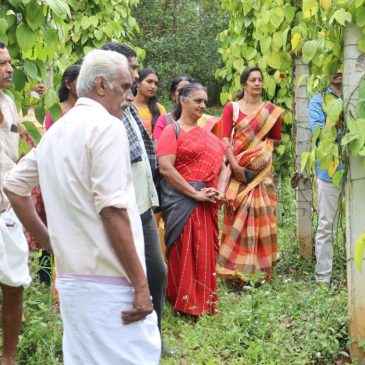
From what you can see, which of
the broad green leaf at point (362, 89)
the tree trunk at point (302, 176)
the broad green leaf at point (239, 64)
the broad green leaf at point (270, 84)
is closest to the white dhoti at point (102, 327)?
the broad green leaf at point (362, 89)

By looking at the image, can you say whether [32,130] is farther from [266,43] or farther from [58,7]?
[266,43]

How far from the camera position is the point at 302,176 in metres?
5.94

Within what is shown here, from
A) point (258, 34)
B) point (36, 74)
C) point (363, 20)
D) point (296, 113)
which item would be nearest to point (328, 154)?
point (363, 20)

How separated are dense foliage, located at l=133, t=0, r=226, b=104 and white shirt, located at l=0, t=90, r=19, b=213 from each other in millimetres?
10494

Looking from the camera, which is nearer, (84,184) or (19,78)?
(84,184)

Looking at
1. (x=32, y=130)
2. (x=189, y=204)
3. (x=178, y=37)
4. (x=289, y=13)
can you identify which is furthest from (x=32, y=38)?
(x=178, y=37)

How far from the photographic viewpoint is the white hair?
244cm

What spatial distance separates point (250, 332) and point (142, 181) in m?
1.19

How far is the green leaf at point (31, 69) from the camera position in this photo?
364 cm

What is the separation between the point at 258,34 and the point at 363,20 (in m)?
2.76

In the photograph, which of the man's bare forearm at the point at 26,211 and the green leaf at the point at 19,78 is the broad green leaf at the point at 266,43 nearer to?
the green leaf at the point at 19,78

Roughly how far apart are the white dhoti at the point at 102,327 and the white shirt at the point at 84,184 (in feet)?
0.19

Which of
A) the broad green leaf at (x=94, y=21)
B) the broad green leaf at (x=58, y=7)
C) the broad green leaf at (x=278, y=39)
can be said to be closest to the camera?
the broad green leaf at (x=58, y=7)

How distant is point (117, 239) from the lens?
2.31 m
